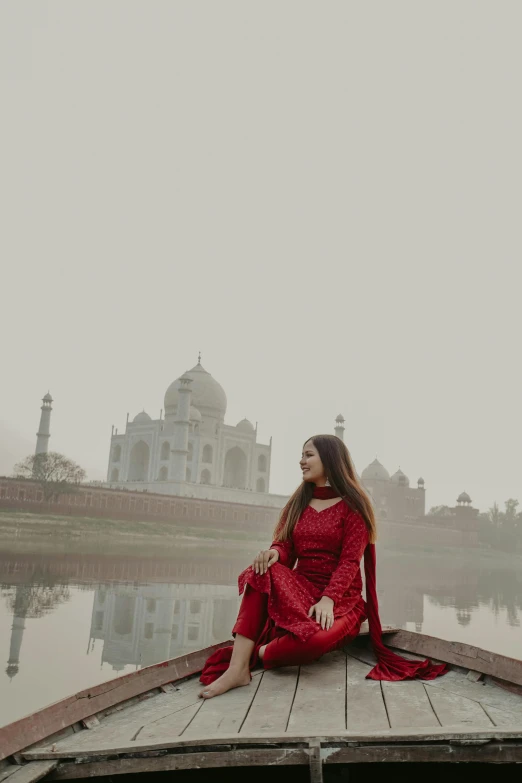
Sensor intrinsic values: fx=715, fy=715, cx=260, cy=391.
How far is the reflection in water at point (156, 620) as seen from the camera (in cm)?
621

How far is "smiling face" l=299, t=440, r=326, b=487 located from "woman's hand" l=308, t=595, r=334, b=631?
581mm

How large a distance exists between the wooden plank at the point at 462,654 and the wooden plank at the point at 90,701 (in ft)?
2.78

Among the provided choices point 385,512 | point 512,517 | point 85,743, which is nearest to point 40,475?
point 385,512

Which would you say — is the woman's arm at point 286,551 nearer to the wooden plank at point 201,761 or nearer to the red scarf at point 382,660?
the red scarf at point 382,660

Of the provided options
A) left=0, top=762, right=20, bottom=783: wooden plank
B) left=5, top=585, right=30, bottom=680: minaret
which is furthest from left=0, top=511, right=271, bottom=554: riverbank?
left=0, top=762, right=20, bottom=783: wooden plank

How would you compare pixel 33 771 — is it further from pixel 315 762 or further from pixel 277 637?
pixel 277 637

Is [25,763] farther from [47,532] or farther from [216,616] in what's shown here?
[47,532]

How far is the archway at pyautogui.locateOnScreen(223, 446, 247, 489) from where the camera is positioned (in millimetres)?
37875

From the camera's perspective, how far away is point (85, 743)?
2.12m

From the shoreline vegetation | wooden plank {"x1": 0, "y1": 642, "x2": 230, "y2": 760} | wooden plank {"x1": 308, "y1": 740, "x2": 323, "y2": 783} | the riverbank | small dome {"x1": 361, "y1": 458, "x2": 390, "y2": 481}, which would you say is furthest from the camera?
small dome {"x1": 361, "y1": 458, "x2": 390, "y2": 481}

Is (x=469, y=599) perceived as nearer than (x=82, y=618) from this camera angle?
No

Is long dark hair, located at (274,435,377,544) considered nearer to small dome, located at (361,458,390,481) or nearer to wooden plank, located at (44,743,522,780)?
wooden plank, located at (44,743,522,780)

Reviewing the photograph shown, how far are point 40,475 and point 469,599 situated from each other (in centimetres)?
1651

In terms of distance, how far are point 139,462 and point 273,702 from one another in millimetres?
35066
